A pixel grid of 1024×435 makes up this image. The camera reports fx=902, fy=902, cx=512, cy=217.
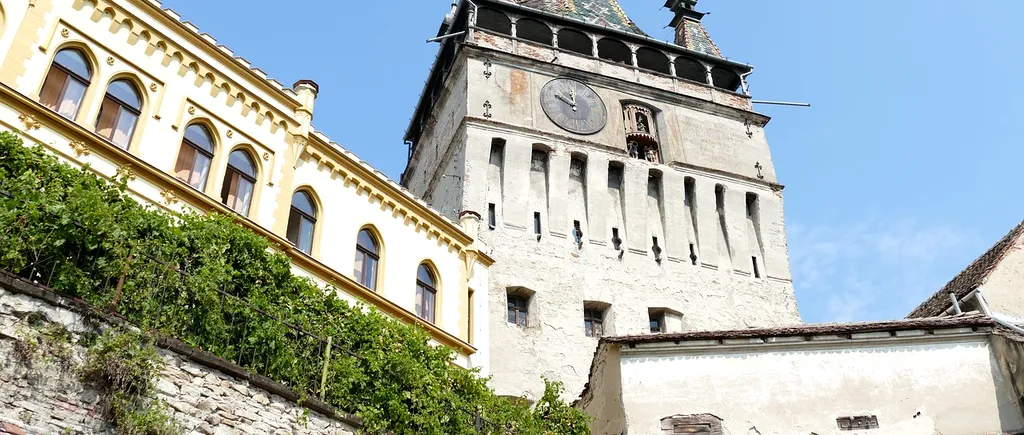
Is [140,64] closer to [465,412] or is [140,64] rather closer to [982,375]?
[465,412]

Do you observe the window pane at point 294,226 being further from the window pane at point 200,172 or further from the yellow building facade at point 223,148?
the window pane at point 200,172

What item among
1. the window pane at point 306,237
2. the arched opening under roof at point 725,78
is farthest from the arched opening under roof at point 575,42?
the window pane at point 306,237

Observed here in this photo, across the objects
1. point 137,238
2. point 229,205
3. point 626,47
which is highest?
point 626,47

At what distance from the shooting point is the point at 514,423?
14062 millimetres

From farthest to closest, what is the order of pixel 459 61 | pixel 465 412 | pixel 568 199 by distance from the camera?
1. pixel 459 61
2. pixel 568 199
3. pixel 465 412

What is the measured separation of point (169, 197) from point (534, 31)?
19244 millimetres

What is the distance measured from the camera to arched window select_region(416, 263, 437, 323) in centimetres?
1830

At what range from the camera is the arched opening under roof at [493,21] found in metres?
30.8

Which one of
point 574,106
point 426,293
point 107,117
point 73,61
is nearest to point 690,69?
point 574,106

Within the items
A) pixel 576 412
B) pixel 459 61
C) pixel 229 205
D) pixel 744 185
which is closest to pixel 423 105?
pixel 459 61

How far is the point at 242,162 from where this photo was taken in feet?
52.6

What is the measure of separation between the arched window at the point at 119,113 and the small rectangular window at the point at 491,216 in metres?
12.3

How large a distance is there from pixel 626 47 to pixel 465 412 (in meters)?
21.7

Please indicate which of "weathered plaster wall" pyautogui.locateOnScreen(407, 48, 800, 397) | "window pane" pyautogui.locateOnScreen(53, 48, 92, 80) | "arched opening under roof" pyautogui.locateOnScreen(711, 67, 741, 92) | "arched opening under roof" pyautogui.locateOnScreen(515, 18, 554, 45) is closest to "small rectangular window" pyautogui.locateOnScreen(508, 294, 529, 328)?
"weathered plaster wall" pyautogui.locateOnScreen(407, 48, 800, 397)
